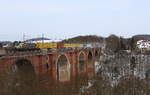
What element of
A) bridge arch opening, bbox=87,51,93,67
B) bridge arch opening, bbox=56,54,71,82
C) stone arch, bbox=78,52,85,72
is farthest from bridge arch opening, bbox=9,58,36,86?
bridge arch opening, bbox=87,51,93,67

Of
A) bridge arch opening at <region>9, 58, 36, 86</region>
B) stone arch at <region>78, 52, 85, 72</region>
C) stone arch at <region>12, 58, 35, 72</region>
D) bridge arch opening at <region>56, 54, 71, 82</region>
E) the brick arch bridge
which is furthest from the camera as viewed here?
stone arch at <region>78, 52, 85, 72</region>

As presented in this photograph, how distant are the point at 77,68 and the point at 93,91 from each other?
11.1 m

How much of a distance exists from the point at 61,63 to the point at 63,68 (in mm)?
1052

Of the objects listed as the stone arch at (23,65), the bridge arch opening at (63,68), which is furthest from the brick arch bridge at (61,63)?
the stone arch at (23,65)

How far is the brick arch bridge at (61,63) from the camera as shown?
21.7 meters

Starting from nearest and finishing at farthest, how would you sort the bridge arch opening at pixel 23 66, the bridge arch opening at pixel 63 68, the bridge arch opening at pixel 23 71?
the bridge arch opening at pixel 23 71 → the bridge arch opening at pixel 23 66 → the bridge arch opening at pixel 63 68

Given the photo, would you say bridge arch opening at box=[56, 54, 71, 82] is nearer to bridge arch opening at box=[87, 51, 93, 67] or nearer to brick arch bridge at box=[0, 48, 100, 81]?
brick arch bridge at box=[0, 48, 100, 81]

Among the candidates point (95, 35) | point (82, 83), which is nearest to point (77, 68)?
point (82, 83)

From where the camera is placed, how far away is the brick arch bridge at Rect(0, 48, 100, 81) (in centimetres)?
2171

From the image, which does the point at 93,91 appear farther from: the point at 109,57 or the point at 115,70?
the point at 109,57

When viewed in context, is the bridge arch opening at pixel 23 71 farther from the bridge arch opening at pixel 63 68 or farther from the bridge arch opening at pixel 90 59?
the bridge arch opening at pixel 90 59

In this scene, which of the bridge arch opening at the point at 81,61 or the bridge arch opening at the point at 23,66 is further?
the bridge arch opening at the point at 81,61

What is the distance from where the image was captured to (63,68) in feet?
104

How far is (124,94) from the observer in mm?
24875
